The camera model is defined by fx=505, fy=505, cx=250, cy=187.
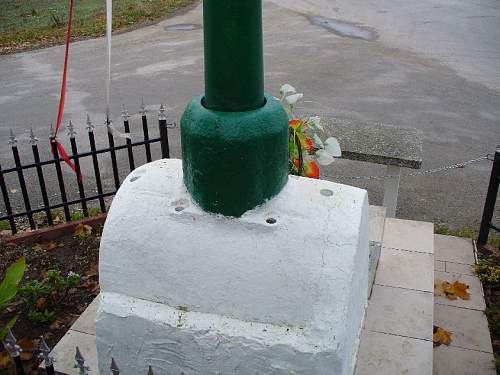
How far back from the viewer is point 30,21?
655 inches

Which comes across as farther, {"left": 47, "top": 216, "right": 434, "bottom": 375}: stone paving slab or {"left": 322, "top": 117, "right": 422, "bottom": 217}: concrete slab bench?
{"left": 322, "top": 117, "right": 422, "bottom": 217}: concrete slab bench

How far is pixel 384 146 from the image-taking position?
15.1 feet

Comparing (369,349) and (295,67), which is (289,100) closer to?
(369,349)

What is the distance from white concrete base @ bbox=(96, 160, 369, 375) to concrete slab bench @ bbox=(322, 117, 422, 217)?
2248 millimetres

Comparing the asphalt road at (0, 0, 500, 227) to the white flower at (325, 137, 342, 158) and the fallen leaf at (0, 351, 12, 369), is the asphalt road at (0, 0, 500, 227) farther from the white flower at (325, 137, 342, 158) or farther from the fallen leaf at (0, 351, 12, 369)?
the white flower at (325, 137, 342, 158)

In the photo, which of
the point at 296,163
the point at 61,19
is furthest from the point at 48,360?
the point at 61,19

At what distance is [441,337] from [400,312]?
0.50 m

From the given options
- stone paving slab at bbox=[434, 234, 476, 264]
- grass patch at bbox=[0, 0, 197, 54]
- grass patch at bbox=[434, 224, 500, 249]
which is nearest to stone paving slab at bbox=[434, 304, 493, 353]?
stone paving slab at bbox=[434, 234, 476, 264]

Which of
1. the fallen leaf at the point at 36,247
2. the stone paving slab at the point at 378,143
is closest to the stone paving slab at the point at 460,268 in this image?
the stone paving slab at the point at 378,143

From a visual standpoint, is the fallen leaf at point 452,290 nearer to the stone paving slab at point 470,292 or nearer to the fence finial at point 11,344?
the stone paving slab at point 470,292

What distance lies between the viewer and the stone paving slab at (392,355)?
2.85 metres

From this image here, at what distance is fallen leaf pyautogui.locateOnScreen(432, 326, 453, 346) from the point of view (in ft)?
11.7

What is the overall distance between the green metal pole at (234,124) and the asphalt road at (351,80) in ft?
12.5

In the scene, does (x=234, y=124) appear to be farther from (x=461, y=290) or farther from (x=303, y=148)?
(x=461, y=290)
